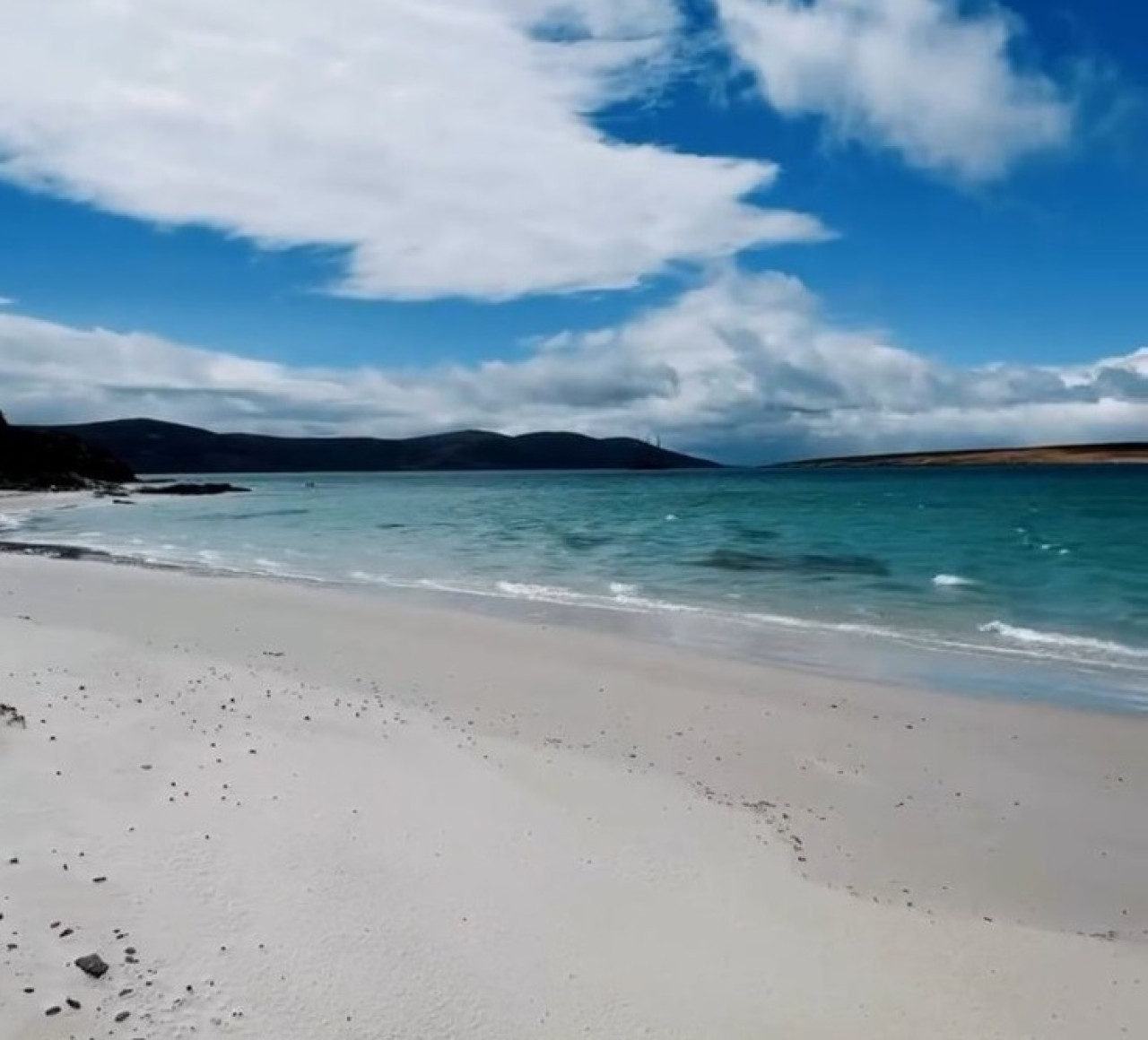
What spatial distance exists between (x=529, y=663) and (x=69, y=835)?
24.8 ft

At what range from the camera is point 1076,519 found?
4712 centimetres

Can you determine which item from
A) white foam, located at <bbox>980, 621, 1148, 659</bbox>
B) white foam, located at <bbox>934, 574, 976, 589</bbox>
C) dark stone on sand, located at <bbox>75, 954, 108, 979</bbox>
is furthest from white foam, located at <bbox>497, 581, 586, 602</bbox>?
dark stone on sand, located at <bbox>75, 954, 108, 979</bbox>

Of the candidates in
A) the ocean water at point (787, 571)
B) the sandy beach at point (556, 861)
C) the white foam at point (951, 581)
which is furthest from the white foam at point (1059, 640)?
the white foam at point (951, 581)

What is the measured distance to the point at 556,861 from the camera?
20.7ft

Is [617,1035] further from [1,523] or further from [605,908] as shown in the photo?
[1,523]

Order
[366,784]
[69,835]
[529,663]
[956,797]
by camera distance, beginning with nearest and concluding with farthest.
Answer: [69,835] → [366,784] → [956,797] → [529,663]

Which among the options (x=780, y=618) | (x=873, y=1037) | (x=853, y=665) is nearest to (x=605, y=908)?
(x=873, y=1037)

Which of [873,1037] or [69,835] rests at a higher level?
[69,835]

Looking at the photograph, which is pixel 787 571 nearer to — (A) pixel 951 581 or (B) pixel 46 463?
(A) pixel 951 581

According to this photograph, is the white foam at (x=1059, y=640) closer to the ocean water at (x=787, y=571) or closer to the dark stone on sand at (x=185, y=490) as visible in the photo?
the ocean water at (x=787, y=571)

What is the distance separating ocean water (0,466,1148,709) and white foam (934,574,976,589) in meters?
0.08

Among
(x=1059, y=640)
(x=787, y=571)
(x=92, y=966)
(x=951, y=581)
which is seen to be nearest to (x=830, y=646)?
(x=1059, y=640)

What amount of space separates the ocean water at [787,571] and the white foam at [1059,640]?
63 millimetres

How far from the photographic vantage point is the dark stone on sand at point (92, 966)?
4.62 metres
